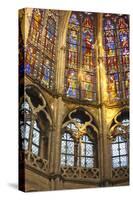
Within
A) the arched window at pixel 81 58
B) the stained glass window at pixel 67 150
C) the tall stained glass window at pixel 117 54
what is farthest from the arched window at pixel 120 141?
the stained glass window at pixel 67 150

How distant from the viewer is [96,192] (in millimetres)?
8039

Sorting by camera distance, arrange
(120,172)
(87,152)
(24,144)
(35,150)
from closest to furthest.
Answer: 1. (24,144)
2. (35,150)
3. (87,152)
4. (120,172)

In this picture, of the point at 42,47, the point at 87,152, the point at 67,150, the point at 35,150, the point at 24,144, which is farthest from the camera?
the point at 87,152

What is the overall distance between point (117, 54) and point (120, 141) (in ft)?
3.27

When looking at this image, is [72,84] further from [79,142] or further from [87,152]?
[87,152]

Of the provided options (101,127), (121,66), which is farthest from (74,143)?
(121,66)

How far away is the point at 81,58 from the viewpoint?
8094 millimetres

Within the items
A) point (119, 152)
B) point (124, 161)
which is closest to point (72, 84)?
point (119, 152)

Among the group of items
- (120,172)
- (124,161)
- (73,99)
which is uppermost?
(73,99)

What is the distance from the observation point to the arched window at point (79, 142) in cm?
795

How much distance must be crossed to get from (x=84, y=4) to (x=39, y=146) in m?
1.67

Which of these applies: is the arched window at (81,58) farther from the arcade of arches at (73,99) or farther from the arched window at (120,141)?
the arched window at (120,141)

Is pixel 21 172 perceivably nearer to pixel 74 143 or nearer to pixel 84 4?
pixel 74 143

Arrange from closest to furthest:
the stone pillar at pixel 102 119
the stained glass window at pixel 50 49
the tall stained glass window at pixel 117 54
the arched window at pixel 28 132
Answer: the arched window at pixel 28 132 → the stained glass window at pixel 50 49 → the stone pillar at pixel 102 119 → the tall stained glass window at pixel 117 54
